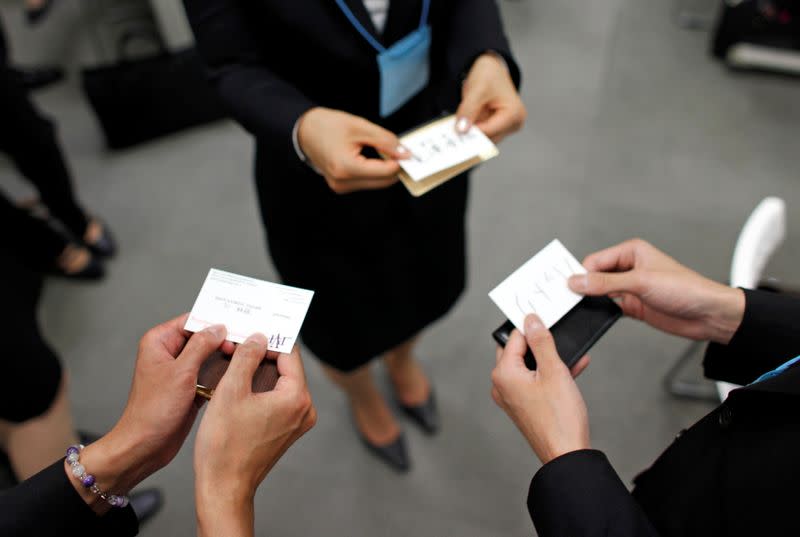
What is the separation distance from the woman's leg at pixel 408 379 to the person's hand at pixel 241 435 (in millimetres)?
839

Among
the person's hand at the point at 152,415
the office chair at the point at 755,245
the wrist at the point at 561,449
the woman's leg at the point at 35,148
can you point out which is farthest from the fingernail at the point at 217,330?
the woman's leg at the point at 35,148

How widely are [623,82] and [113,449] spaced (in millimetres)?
2475

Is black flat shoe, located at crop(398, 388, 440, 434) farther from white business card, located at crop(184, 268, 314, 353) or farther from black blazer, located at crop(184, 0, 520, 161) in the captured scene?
white business card, located at crop(184, 268, 314, 353)

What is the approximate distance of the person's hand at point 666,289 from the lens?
716mm

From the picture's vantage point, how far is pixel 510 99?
89 cm

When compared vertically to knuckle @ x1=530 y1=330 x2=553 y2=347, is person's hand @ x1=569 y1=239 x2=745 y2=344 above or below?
below

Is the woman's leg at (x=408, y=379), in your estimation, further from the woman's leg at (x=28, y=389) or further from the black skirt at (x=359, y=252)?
the woman's leg at (x=28, y=389)

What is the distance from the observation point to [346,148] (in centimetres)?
77

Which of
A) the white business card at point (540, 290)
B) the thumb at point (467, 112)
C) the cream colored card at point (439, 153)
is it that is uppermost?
the thumb at point (467, 112)

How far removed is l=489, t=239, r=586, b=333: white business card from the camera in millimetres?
674

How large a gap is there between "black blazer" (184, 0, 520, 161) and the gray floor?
0.37m

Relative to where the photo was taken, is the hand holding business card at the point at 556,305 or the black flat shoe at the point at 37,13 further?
the black flat shoe at the point at 37,13

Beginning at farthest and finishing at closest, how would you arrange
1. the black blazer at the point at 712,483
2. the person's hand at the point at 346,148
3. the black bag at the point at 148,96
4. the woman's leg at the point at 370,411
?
the black bag at the point at 148,96, the woman's leg at the point at 370,411, the person's hand at the point at 346,148, the black blazer at the point at 712,483

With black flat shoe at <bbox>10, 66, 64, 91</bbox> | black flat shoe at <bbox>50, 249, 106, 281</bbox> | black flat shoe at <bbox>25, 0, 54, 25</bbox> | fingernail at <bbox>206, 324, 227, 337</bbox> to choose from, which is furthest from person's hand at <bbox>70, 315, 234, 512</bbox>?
black flat shoe at <bbox>10, 66, 64, 91</bbox>
